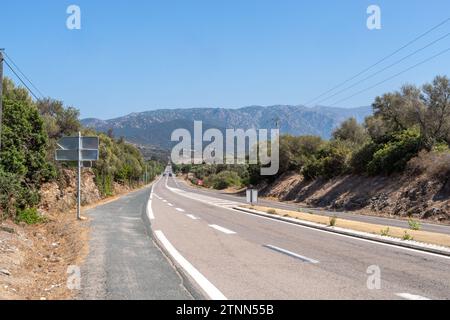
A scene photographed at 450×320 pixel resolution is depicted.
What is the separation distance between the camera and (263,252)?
1260 centimetres

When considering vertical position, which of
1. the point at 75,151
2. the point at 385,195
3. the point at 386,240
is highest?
the point at 75,151

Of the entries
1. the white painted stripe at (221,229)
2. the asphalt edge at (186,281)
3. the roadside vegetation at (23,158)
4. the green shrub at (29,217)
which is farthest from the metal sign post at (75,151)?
the asphalt edge at (186,281)

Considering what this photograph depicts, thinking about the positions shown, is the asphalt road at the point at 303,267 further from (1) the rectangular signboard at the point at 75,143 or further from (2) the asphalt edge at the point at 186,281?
(1) the rectangular signboard at the point at 75,143

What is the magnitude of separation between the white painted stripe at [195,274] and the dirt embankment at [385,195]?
22261mm

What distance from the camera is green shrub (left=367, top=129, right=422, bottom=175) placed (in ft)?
129

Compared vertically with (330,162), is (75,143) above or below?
above

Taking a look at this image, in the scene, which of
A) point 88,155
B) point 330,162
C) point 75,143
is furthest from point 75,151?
point 330,162

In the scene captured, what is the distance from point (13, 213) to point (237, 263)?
38.1ft

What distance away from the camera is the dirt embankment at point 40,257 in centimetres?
816

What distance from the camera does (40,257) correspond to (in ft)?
42.6

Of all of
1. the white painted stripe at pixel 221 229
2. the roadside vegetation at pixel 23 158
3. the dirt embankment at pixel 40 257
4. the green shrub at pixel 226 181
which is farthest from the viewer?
the green shrub at pixel 226 181

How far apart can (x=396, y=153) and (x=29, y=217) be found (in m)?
30.2

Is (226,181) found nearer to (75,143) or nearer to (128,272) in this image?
(75,143)
